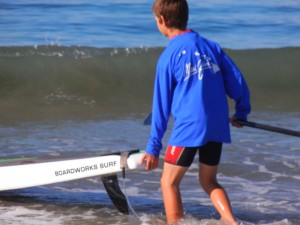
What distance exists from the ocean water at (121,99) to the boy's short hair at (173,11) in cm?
124

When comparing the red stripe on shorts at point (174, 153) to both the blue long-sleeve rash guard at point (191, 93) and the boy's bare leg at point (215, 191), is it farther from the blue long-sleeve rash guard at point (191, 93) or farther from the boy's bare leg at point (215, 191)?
the boy's bare leg at point (215, 191)

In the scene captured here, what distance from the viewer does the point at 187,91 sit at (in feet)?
16.0

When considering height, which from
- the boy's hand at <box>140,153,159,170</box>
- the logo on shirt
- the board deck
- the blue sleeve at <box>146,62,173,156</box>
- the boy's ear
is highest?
the boy's ear

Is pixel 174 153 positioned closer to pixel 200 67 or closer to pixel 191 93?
pixel 191 93

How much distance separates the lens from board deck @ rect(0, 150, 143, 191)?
18.6 ft

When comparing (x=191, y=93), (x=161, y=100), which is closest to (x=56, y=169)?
(x=161, y=100)

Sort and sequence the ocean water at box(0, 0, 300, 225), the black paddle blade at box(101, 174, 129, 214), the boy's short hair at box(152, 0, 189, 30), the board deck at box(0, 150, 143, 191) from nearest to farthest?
1. the boy's short hair at box(152, 0, 189, 30)
2. the board deck at box(0, 150, 143, 191)
3. the black paddle blade at box(101, 174, 129, 214)
4. the ocean water at box(0, 0, 300, 225)

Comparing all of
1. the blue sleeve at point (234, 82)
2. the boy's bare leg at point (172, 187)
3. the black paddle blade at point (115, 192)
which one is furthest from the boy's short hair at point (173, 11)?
the black paddle blade at point (115, 192)

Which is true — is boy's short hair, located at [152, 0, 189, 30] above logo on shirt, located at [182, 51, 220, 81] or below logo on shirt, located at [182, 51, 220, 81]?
above

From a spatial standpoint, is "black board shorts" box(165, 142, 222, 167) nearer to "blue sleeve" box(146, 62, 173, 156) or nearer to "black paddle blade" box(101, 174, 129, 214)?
"blue sleeve" box(146, 62, 173, 156)

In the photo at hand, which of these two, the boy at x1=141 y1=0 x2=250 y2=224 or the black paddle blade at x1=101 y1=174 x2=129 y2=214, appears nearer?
the boy at x1=141 y1=0 x2=250 y2=224

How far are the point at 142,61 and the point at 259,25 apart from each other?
4.31 m

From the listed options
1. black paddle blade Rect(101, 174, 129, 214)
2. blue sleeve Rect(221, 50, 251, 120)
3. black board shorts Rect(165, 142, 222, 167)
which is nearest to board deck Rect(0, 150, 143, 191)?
black paddle blade Rect(101, 174, 129, 214)

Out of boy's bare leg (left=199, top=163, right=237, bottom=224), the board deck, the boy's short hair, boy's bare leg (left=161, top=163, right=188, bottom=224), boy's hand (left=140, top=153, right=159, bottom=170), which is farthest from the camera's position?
the board deck
